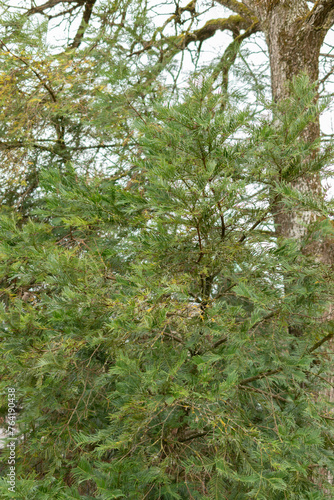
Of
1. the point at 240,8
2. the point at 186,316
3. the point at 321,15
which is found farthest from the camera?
the point at 240,8

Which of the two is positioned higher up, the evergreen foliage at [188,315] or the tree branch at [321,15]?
the tree branch at [321,15]

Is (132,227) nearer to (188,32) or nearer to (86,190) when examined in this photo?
(86,190)

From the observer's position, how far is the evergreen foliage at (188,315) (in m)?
2.20

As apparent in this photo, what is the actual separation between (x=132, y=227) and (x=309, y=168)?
3.75 feet

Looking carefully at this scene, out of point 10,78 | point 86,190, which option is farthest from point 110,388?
point 10,78

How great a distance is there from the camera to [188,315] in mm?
2357

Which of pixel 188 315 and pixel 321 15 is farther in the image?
pixel 321 15

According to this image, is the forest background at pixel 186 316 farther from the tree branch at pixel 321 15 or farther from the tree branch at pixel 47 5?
the tree branch at pixel 47 5

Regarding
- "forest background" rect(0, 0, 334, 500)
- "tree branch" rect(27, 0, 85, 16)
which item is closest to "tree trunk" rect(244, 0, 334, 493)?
"forest background" rect(0, 0, 334, 500)

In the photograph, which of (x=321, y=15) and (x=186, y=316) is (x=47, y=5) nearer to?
(x=321, y=15)

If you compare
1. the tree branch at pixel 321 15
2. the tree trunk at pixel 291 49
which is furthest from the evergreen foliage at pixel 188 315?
the tree branch at pixel 321 15

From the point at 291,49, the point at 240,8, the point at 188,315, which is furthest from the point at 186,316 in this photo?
the point at 240,8

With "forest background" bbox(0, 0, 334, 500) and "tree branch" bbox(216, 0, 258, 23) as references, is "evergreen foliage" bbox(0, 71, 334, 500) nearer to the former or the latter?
"forest background" bbox(0, 0, 334, 500)

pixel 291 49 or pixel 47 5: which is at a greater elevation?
pixel 47 5
